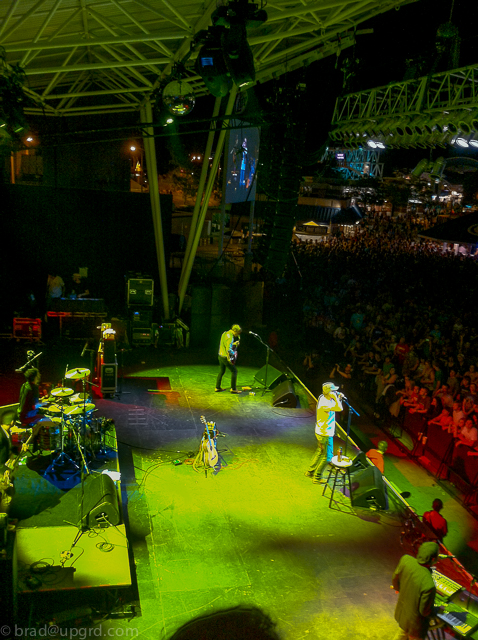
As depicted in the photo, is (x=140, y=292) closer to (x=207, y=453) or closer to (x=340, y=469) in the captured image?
(x=207, y=453)

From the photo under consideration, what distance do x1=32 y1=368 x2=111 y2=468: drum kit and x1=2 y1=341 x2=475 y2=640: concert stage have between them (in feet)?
1.74

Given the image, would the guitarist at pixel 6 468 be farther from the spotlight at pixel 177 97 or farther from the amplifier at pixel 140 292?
the amplifier at pixel 140 292

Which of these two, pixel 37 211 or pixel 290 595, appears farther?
pixel 37 211

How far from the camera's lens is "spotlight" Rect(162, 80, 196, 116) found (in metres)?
9.16

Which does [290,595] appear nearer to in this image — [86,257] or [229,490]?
[229,490]

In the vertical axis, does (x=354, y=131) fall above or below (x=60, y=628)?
above

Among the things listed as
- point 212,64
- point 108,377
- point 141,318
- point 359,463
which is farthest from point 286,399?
point 212,64

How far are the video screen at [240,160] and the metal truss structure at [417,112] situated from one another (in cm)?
392

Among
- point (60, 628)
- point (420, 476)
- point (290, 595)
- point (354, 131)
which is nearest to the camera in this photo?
point (60, 628)

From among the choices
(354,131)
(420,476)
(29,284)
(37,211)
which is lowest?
(420,476)

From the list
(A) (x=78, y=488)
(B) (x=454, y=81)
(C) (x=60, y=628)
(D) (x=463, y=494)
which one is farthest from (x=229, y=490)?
(B) (x=454, y=81)

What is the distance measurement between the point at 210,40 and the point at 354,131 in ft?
Result: 20.9

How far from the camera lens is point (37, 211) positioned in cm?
1655

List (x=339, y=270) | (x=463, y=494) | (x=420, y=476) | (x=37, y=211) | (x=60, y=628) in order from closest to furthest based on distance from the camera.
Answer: (x=60, y=628)
(x=463, y=494)
(x=420, y=476)
(x=37, y=211)
(x=339, y=270)
